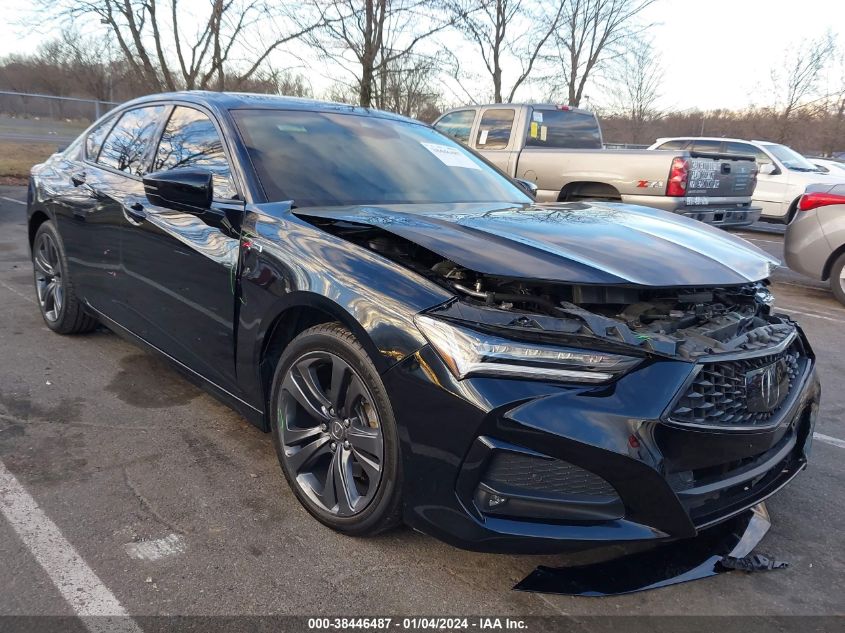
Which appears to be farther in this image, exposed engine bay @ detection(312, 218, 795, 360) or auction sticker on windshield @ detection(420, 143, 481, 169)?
auction sticker on windshield @ detection(420, 143, 481, 169)

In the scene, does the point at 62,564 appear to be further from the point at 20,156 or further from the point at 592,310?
the point at 20,156

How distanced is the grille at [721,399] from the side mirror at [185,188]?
209 centimetres

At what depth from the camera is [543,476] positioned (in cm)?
197

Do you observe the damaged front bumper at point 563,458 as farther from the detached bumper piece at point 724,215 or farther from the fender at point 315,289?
the detached bumper piece at point 724,215

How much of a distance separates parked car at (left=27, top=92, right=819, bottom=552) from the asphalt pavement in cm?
23

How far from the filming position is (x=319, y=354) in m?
2.46

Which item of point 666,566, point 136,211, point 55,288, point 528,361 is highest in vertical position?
point 136,211

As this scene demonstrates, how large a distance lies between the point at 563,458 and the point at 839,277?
6494mm

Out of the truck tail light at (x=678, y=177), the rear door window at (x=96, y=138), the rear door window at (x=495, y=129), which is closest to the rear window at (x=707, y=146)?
the rear door window at (x=495, y=129)

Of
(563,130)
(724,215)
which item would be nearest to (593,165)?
(563,130)

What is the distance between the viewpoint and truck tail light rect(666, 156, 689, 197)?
7703 millimetres

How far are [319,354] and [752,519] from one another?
5.76 feet

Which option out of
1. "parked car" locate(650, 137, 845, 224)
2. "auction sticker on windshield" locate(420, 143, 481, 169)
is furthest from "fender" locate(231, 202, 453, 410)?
"parked car" locate(650, 137, 845, 224)

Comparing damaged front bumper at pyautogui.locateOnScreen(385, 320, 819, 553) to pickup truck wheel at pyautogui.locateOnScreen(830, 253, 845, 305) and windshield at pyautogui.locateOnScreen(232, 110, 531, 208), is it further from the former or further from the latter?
pickup truck wheel at pyautogui.locateOnScreen(830, 253, 845, 305)
